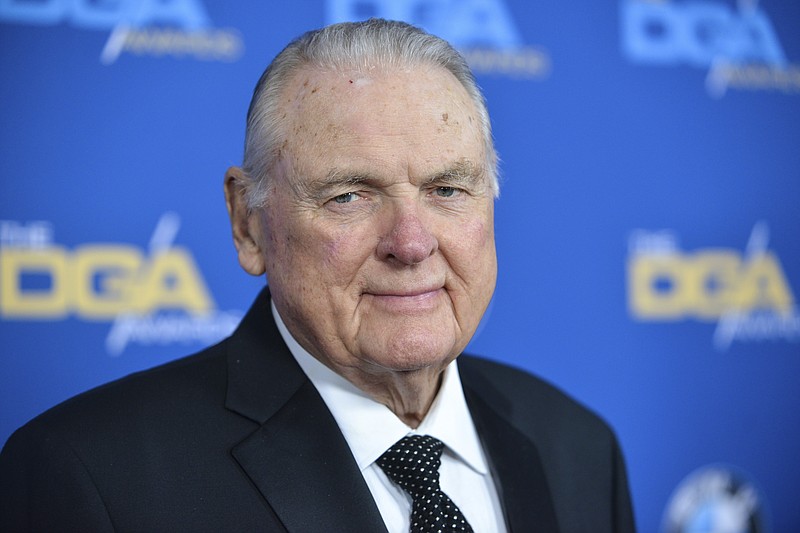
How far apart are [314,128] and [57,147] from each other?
1.20 m

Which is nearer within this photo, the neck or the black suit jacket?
the black suit jacket

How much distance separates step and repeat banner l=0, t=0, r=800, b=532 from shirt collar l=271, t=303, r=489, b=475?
0.98 m

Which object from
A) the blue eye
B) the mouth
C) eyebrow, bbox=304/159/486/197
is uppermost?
eyebrow, bbox=304/159/486/197

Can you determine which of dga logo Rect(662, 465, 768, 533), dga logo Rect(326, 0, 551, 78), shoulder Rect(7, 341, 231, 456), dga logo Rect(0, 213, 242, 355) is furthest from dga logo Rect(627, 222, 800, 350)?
shoulder Rect(7, 341, 231, 456)

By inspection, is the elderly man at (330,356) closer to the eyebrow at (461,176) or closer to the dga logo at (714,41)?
the eyebrow at (461,176)

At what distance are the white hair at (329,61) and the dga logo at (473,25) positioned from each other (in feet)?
3.93

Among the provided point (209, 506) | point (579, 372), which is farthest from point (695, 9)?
point (209, 506)

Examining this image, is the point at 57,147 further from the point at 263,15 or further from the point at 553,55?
the point at 553,55

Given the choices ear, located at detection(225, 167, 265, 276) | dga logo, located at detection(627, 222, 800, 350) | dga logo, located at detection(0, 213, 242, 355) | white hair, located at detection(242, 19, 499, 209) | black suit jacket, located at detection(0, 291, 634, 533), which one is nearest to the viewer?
black suit jacket, located at detection(0, 291, 634, 533)

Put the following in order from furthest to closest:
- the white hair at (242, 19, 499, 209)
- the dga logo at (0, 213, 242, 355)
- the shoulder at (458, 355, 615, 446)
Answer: the dga logo at (0, 213, 242, 355)
the shoulder at (458, 355, 615, 446)
the white hair at (242, 19, 499, 209)

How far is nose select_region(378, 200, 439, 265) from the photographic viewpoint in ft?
4.23

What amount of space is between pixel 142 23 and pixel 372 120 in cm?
130

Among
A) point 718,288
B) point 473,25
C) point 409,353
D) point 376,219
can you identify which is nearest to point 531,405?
Answer: point 409,353

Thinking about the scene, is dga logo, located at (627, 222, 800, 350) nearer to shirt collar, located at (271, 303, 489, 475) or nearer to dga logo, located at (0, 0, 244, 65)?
dga logo, located at (0, 0, 244, 65)
